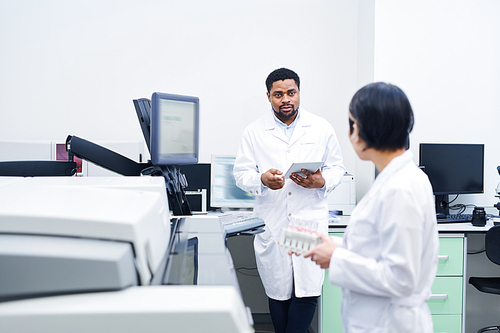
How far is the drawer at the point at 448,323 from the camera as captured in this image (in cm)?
205

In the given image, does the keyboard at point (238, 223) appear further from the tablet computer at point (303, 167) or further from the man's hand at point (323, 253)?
the tablet computer at point (303, 167)

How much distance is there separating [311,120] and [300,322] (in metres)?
0.97

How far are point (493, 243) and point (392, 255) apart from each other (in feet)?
5.10

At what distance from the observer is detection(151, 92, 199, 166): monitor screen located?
36.5 inches

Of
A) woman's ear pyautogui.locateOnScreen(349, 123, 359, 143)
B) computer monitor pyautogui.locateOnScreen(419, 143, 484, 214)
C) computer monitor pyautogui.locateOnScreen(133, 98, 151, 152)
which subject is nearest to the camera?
woman's ear pyautogui.locateOnScreen(349, 123, 359, 143)

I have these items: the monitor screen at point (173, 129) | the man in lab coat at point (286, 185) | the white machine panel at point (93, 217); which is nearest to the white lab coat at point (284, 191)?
the man in lab coat at point (286, 185)

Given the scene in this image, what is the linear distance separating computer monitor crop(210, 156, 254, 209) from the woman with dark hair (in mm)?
1610

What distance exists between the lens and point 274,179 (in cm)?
168

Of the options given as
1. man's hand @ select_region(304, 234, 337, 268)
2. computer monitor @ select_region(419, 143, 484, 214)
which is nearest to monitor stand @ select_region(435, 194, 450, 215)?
computer monitor @ select_region(419, 143, 484, 214)

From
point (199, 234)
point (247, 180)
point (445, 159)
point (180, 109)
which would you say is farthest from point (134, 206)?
point (445, 159)

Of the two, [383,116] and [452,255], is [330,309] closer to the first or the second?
[452,255]

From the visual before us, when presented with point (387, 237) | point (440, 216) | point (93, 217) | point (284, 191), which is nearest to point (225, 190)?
point (284, 191)

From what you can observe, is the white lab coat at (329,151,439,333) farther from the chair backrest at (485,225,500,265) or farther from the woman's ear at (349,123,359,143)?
the chair backrest at (485,225,500,265)

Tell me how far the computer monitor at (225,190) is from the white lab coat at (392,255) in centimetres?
160
